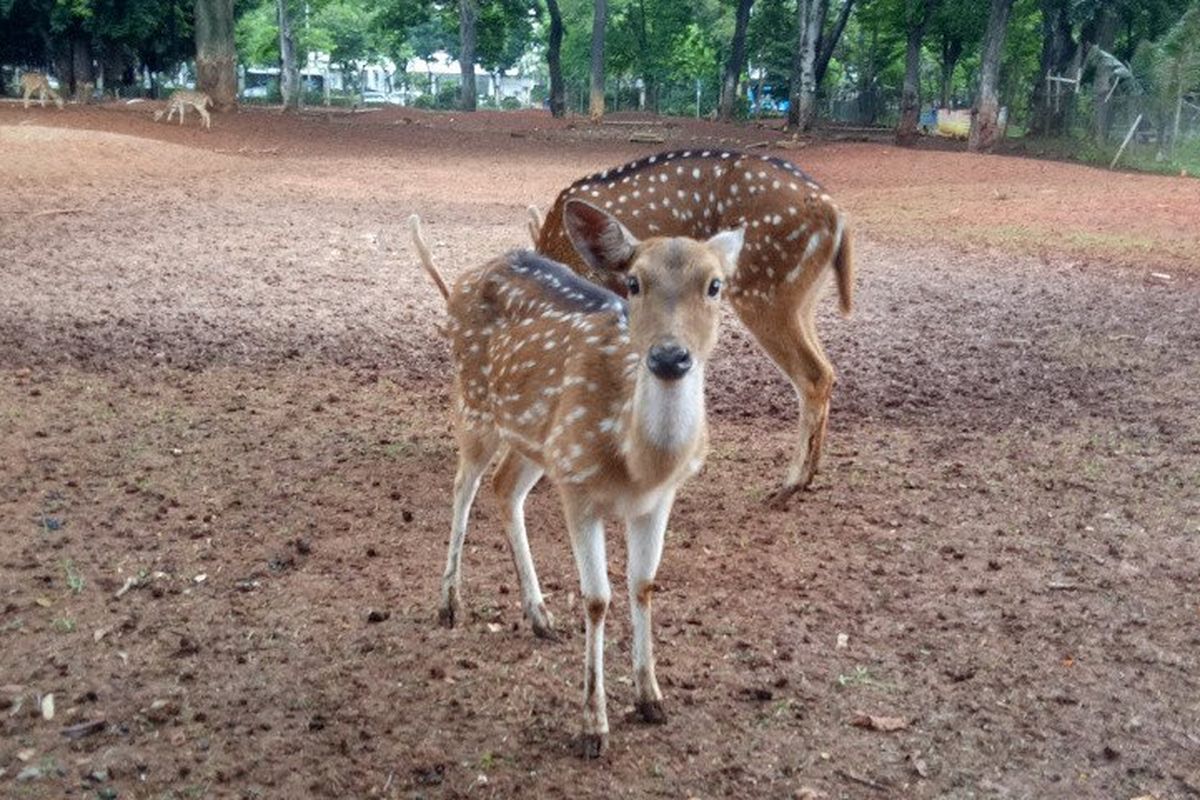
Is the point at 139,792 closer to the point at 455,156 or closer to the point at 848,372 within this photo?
the point at 848,372

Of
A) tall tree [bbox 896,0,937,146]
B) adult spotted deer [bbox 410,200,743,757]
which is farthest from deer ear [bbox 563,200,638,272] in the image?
tall tree [bbox 896,0,937,146]

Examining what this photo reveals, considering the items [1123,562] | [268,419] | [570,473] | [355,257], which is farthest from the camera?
[355,257]

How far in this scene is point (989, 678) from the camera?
→ 3.67 m

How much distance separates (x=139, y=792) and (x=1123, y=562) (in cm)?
358

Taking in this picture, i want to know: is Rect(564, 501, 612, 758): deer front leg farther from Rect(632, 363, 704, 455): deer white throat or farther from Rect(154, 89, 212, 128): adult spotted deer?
Rect(154, 89, 212, 128): adult spotted deer

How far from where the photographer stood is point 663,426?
3125 millimetres

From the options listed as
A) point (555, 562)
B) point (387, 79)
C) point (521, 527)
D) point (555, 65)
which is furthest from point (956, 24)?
point (387, 79)

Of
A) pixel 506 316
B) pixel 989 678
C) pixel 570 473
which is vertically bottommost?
pixel 989 678

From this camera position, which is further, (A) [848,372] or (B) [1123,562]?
(A) [848,372]

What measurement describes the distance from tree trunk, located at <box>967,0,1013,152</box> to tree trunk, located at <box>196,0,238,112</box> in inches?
644

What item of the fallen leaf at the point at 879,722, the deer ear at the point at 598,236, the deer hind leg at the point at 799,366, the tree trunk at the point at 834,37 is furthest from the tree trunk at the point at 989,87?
the fallen leaf at the point at 879,722

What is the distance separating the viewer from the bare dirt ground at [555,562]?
3.22 m

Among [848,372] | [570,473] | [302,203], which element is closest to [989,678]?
[570,473]

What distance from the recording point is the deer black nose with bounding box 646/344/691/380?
2920 millimetres
